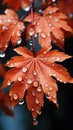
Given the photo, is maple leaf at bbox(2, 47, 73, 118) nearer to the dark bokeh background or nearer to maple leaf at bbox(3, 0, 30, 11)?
maple leaf at bbox(3, 0, 30, 11)

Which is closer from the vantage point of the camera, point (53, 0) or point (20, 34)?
point (20, 34)

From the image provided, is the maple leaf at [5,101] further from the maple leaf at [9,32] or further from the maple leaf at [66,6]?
the maple leaf at [66,6]

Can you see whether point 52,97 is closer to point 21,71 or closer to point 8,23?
point 21,71

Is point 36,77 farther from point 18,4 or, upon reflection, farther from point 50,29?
point 18,4

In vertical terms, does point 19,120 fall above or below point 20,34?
below

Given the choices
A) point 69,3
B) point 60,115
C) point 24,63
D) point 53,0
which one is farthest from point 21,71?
point 60,115
